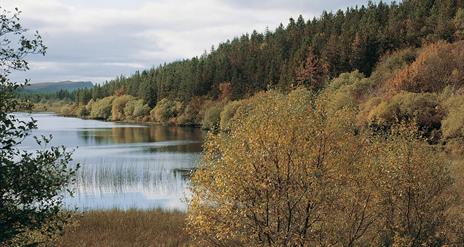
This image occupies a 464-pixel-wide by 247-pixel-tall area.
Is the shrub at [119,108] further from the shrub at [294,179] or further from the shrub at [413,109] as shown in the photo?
the shrub at [294,179]

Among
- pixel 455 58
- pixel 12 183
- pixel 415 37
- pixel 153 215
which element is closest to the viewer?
pixel 12 183

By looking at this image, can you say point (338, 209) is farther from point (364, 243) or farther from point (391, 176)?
point (364, 243)

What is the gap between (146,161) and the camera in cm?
6550

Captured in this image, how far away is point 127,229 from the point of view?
2936cm

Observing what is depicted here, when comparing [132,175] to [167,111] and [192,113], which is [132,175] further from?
[167,111]

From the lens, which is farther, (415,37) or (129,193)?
(415,37)

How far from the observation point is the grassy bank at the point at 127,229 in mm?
26641

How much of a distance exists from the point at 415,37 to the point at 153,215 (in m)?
111

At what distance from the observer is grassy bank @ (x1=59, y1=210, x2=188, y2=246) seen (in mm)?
26641

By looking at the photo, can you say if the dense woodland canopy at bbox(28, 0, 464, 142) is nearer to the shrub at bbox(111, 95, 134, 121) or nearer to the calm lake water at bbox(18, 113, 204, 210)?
the shrub at bbox(111, 95, 134, 121)

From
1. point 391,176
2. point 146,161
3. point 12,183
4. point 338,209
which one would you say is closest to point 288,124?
point 338,209

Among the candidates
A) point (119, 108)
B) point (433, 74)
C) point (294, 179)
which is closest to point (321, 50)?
point (433, 74)

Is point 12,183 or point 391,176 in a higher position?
point 12,183

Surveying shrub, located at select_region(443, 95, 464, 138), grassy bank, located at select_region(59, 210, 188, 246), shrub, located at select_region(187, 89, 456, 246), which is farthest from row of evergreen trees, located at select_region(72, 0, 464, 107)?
shrub, located at select_region(187, 89, 456, 246)
